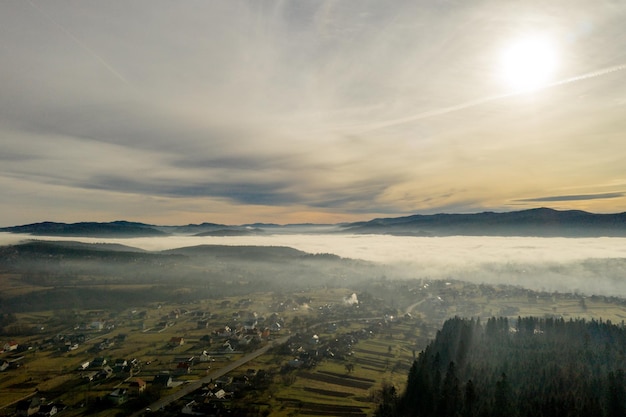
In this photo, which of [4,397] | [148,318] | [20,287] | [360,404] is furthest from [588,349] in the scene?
[20,287]

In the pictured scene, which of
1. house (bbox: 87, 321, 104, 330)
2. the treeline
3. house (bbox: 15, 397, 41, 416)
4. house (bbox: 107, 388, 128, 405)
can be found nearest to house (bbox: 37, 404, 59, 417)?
house (bbox: 15, 397, 41, 416)

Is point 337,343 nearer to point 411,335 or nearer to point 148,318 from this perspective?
point 411,335

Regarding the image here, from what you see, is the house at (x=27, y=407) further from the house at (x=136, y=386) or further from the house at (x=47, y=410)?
the house at (x=136, y=386)

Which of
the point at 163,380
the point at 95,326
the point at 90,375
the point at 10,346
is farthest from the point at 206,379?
the point at 95,326

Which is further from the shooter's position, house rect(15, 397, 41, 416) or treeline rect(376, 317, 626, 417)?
house rect(15, 397, 41, 416)

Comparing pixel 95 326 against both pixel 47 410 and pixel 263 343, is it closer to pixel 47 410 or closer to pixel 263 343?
pixel 263 343

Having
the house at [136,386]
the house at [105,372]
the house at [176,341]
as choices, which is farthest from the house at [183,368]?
the house at [176,341]

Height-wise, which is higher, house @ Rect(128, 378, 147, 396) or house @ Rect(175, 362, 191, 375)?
house @ Rect(128, 378, 147, 396)

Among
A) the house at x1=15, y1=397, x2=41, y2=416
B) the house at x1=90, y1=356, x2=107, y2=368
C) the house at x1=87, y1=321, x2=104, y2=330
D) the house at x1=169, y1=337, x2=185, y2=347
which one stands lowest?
the house at x1=87, y1=321, x2=104, y2=330

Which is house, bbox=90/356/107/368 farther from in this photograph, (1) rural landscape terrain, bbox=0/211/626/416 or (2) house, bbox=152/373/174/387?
(2) house, bbox=152/373/174/387
